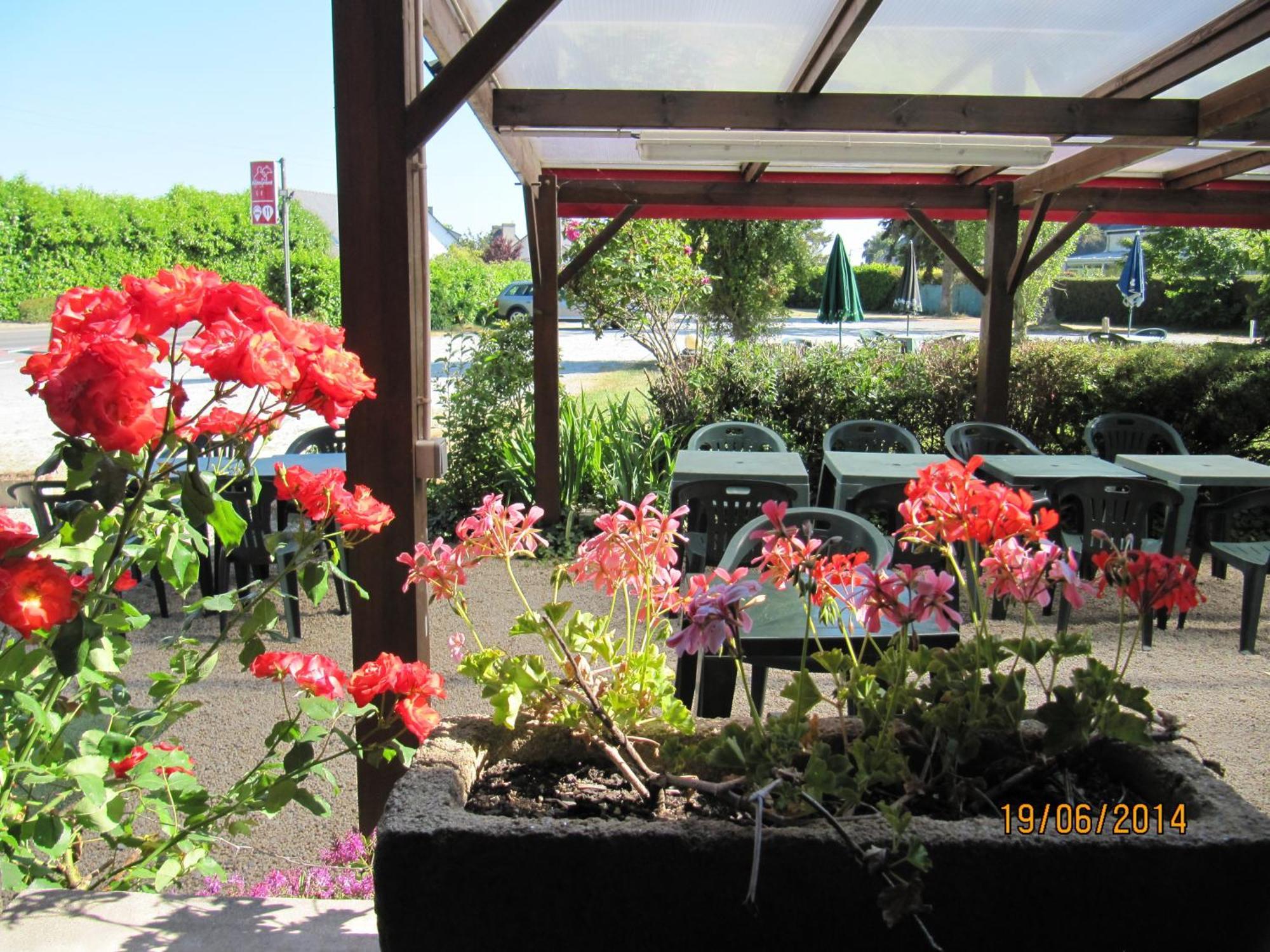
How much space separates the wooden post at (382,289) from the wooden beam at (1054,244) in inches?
232

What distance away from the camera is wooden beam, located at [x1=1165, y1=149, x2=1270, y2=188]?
651 centimetres

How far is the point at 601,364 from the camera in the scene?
22766mm

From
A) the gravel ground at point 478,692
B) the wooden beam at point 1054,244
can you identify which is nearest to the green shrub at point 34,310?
the gravel ground at point 478,692

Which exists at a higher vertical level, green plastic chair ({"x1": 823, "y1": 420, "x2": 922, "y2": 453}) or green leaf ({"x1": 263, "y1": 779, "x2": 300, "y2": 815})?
green plastic chair ({"x1": 823, "y1": 420, "x2": 922, "y2": 453})

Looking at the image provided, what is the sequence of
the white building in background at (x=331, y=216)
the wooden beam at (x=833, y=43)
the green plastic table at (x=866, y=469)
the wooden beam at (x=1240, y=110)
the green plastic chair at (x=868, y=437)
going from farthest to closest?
the white building in background at (x=331, y=216) < the green plastic chair at (x=868, y=437) < the green plastic table at (x=866, y=469) < the wooden beam at (x=1240, y=110) < the wooden beam at (x=833, y=43)

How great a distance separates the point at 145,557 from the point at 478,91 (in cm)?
320

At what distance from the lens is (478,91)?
167 inches

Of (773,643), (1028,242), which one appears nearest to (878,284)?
(1028,242)

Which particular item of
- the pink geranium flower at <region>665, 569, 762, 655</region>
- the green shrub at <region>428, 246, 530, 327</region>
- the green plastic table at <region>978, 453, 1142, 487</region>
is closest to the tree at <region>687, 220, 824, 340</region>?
the green shrub at <region>428, 246, 530, 327</region>

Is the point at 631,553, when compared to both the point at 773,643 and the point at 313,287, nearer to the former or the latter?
the point at 773,643

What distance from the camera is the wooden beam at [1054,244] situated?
725 centimetres

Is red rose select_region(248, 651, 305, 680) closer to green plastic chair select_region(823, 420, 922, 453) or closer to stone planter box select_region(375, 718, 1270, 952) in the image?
stone planter box select_region(375, 718, 1270, 952)

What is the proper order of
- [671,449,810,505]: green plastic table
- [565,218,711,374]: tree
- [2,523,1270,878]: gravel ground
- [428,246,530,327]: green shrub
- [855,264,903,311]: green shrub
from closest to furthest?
[2,523,1270,878]: gravel ground → [671,449,810,505]: green plastic table → [565,218,711,374]: tree → [428,246,530,327]: green shrub → [855,264,903,311]: green shrub

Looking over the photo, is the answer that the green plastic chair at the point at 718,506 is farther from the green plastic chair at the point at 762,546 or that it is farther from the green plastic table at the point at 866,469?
the green plastic chair at the point at 762,546
